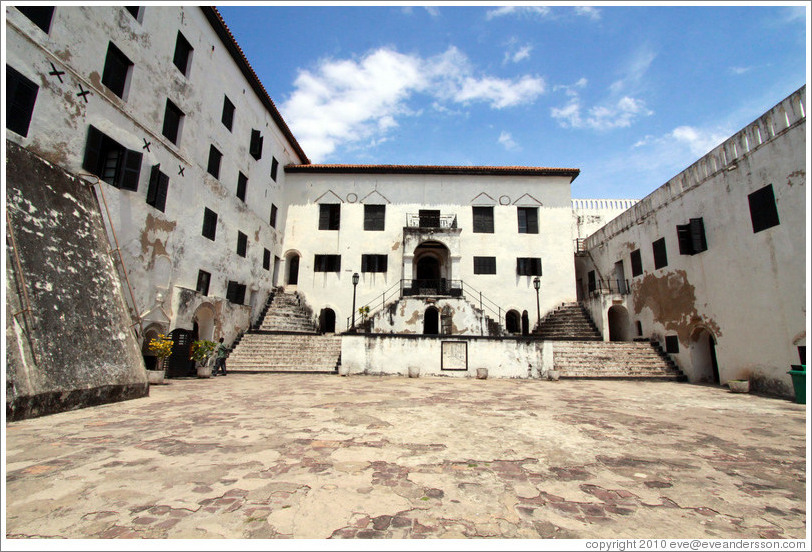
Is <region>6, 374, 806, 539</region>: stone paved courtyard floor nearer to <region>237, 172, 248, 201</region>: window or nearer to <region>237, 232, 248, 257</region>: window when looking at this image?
<region>237, 232, 248, 257</region>: window

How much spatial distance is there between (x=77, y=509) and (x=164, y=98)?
50.3ft

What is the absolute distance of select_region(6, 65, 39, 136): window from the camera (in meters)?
8.23

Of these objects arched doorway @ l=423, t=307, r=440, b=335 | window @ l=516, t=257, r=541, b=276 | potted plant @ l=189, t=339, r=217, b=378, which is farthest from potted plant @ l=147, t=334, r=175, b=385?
window @ l=516, t=257, r=541, b=276

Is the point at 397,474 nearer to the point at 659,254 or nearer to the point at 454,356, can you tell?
the point at 454,356

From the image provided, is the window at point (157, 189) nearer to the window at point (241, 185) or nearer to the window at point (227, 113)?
the window at point (241, 185)

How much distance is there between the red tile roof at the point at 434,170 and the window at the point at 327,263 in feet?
19.9

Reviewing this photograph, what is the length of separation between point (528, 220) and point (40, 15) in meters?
23.5

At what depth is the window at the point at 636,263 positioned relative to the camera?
1783 centimetres

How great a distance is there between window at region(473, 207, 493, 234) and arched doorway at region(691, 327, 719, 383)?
12484mm

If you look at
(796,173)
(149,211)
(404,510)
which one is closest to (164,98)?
(149,211)

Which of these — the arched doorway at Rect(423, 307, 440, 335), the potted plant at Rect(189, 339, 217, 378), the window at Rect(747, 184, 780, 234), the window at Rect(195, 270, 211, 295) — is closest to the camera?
the window at Rect(747, 184, 780, 234)

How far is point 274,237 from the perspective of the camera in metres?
22.0

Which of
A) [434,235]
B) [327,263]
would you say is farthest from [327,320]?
[434,235]

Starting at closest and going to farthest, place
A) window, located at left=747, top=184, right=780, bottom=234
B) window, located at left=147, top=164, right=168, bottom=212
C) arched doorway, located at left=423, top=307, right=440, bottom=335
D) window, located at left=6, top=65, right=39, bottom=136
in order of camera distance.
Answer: window, located at left=6, top=65, right=39, bottom=136 → window, located at left=747, top=184, right=780, bottom=234 → window, located at left=147, top=164, right=168, bottom=212 → arched doorway, located at left=423, top=307, right=440, bottom=335
